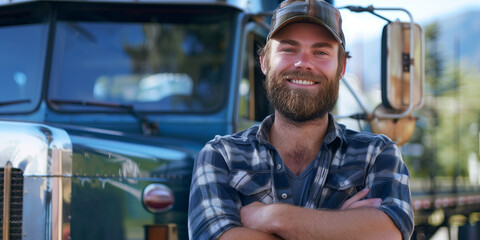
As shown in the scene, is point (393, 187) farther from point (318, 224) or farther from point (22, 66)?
point (22, 66)

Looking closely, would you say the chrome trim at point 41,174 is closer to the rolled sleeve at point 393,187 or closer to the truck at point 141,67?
the truck at point 141,67

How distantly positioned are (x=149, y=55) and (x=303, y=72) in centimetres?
126

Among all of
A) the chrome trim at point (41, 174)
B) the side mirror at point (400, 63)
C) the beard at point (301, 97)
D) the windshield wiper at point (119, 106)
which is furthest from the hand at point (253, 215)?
the side mirror at point (400, 63)

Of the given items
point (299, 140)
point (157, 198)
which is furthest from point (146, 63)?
point (299, 140)

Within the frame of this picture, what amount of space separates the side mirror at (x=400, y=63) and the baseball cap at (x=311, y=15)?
0.86m

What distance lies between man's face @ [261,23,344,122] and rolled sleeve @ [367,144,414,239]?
0.91 ft

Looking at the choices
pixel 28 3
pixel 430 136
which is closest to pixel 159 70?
pixel 28 3

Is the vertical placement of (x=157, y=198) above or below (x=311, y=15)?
below

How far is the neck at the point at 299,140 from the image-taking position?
2340mm

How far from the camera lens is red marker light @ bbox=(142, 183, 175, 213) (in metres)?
2.67

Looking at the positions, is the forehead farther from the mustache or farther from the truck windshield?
the truck windshield

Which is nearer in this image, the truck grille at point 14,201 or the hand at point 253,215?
the hand at point 253,215

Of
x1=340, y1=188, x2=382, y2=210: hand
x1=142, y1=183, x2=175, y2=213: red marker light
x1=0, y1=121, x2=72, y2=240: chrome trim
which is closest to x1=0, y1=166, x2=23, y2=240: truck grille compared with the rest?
x1=0, y1=121, x2=72, y2=240: chrome trim

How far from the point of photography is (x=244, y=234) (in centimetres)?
210
